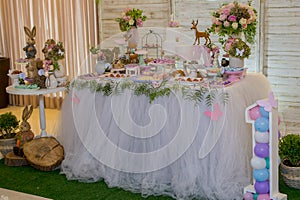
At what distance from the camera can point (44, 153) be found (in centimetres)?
409

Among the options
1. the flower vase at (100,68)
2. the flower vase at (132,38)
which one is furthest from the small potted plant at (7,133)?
the flower vase at (132,38)

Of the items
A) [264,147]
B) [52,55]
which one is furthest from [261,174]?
[52,55]

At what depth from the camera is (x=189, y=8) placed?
5539 millimetres

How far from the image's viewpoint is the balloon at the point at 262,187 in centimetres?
308

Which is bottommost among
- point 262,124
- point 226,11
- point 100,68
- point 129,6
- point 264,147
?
point 264,147

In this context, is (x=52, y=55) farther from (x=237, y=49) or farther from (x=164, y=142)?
(x=237, y=49)

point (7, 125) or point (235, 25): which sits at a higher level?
point (235, 25)

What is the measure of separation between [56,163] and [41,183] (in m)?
0.28

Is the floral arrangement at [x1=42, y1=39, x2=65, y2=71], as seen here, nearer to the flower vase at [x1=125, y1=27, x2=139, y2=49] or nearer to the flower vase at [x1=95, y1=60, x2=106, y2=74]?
the flower vase at [x1=95, y1=60, x2=106, y2=74]

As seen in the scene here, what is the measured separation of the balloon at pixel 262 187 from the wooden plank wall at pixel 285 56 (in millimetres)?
2138

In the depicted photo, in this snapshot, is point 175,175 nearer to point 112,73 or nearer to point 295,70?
point 112,73

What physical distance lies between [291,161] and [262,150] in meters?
0.59

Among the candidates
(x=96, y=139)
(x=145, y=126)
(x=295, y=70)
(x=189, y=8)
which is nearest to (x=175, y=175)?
(x=145, y=126)

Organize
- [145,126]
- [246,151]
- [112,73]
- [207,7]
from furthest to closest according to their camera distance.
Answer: [207,7] < [112,73] < [145,126] < [246,151]
